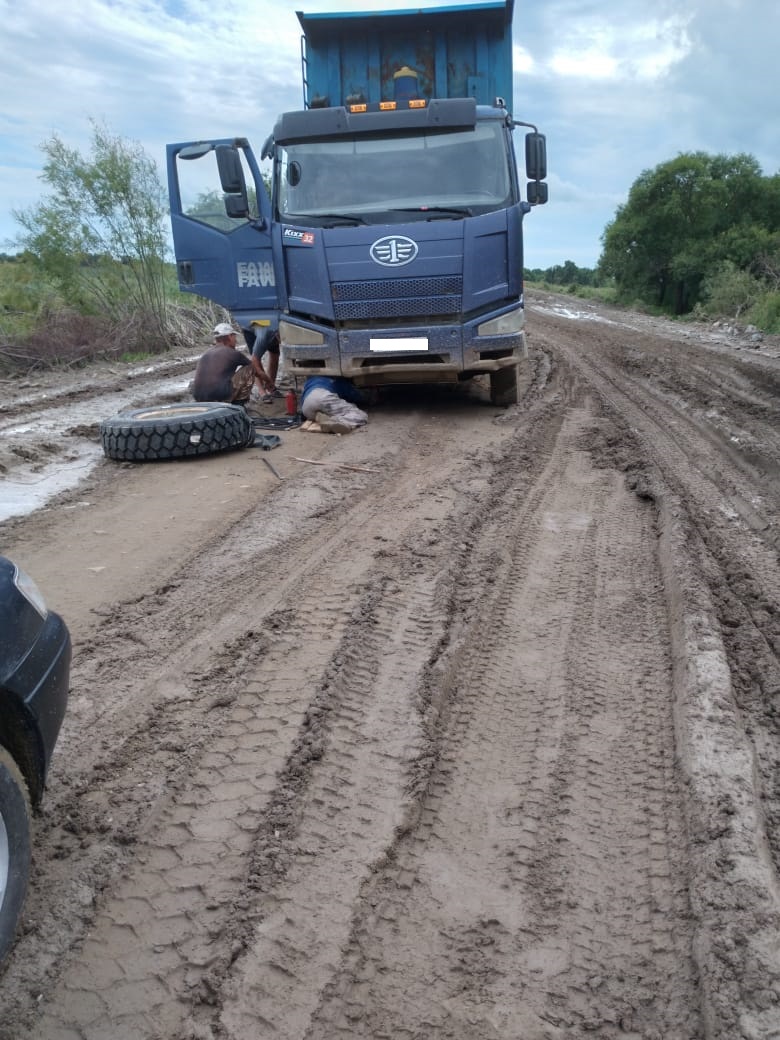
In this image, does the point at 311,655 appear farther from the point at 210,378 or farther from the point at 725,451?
the point at 210,378

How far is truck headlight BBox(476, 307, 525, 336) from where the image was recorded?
8.40m

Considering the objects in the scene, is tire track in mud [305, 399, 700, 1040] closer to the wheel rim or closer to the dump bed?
the wheel rim

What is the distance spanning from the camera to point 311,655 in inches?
147

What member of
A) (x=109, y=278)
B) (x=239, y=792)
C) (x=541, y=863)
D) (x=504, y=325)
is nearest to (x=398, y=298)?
(x=504, y=325)

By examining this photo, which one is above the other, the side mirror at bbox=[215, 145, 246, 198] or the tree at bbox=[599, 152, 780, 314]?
the tree at bbox=[599, 152, 780, 314]

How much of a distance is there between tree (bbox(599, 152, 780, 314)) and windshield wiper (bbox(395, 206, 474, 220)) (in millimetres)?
26313

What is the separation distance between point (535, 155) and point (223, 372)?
3992 millimetres

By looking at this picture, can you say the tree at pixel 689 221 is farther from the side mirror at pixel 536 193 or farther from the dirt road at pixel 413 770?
the dirt road at pixel 413 770

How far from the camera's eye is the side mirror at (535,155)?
28.4 feet

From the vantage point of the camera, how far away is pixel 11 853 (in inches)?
83.3

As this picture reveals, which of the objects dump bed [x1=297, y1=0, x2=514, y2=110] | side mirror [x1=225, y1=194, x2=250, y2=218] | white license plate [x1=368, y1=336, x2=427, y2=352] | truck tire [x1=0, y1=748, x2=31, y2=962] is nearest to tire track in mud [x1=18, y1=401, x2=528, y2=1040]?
truck tire [x1=0, y1=748, x2=31, y2=962]

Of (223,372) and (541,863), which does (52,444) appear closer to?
(223,372)

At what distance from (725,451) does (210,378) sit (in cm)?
530

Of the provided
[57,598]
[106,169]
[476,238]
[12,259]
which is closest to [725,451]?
[476,238]
